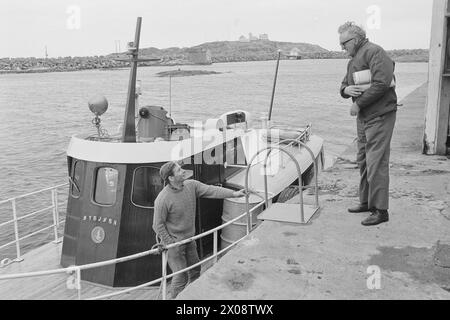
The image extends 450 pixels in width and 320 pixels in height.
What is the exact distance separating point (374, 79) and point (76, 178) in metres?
5.71

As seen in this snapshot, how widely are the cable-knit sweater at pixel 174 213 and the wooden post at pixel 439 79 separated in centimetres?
568

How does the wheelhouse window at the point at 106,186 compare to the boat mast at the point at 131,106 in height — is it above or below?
below

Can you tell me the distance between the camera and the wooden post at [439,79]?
374 inches

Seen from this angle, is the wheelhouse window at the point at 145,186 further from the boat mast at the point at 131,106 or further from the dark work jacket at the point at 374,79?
the dark work jacket at the point at 374,79

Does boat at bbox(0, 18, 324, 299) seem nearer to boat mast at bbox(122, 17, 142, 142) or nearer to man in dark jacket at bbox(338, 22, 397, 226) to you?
boat mast at bbox(122, 17, 142, 142)

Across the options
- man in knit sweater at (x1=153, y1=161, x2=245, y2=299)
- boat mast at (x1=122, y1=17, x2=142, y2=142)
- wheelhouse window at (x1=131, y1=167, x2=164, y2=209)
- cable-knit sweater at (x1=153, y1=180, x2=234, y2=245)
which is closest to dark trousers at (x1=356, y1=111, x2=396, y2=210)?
man in knit sweater at (x1=153, y1=161, x2=245, y2=299)

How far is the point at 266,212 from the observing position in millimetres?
6773

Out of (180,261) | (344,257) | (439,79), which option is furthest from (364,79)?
(439,79)

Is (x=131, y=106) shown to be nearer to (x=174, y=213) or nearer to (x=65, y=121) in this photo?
(x=174, y=213)

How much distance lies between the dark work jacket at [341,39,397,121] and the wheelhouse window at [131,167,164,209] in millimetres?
3826

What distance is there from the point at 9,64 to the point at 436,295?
661ft

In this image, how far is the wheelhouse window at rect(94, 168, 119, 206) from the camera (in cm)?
842

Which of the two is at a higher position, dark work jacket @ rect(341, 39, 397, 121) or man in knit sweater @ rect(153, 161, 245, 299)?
dark work jacket @ rect(341, 39, 397, 121)

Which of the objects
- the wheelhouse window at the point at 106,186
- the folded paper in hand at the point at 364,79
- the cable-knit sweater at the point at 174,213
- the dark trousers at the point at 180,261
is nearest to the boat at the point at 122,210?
the wheelhouse window at the point at 106,186
